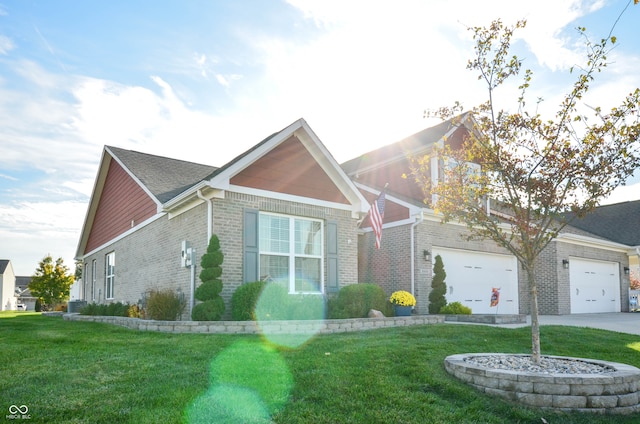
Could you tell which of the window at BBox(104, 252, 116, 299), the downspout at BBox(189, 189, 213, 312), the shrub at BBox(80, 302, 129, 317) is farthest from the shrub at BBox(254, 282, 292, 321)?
the window at BBox(104, 252, 116, 299)

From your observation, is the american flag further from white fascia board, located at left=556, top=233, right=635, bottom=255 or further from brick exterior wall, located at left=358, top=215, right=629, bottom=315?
white fascia board, located at left=556, top=233, right=635, bottom=255

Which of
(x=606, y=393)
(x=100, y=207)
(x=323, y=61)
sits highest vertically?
(x=323, y=61)

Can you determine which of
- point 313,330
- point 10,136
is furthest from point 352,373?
point 10,136

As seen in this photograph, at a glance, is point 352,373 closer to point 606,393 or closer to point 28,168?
point 606,393

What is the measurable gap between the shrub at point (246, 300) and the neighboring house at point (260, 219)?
1.61 ft

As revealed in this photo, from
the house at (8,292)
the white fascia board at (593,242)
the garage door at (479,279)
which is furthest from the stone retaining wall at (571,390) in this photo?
the house at (8,292)

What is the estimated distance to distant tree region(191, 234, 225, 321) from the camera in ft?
34.5

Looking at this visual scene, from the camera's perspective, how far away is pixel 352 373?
6.02m

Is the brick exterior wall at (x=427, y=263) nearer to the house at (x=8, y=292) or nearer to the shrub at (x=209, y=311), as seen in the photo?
the shrub at (x=209, y=311)

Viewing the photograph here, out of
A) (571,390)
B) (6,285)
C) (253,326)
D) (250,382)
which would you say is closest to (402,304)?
(253,326)

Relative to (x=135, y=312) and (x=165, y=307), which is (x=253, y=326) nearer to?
(x=165, y=307)

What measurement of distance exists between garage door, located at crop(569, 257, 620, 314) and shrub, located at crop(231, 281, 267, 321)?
14.4m

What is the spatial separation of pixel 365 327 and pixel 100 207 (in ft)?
50.2

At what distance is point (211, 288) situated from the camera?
10.7 meters
